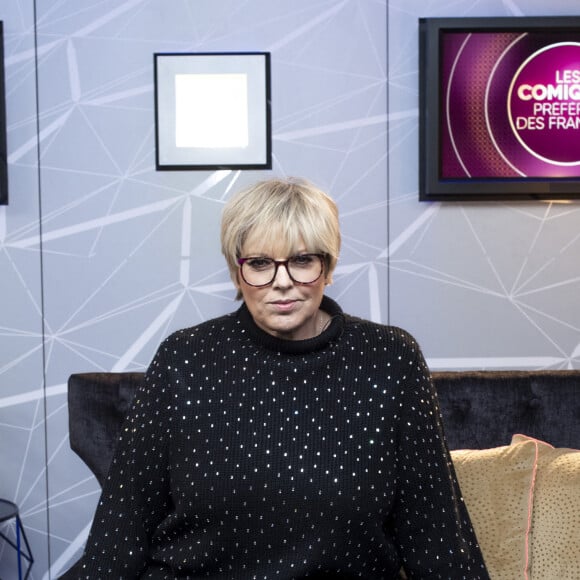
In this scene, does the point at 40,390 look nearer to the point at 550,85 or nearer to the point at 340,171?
the point at 340,171

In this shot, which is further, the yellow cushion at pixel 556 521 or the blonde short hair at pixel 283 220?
the yellow cushion at pixel 556 521

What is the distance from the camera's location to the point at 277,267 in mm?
1558

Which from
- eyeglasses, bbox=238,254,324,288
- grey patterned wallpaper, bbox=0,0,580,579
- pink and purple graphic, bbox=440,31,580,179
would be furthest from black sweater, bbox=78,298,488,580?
pink and purple graphic, bbox=440,31,580,179

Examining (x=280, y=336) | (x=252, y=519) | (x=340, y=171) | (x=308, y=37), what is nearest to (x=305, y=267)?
(x=280, y=336)

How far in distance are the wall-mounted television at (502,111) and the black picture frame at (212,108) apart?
0.49m

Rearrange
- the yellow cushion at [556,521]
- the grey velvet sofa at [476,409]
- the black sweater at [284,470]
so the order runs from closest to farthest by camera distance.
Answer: the black sweater at [284,470]
the yellow cushion at [556,521]
the grey velvet sofa at [476,409]

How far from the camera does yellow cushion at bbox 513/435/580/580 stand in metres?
1.85

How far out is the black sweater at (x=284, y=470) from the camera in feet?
4.96

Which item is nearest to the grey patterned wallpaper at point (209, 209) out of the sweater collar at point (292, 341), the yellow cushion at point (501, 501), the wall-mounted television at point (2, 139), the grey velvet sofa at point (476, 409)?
the wall-mounted television at point (2, 139)

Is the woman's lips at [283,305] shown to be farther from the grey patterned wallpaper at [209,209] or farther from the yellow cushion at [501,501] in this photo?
the grey patterned wallpaper at [209,209]

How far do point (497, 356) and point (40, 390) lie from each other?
55.7 inches

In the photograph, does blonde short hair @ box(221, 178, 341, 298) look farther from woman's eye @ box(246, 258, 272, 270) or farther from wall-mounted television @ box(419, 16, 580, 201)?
wall-mounted television @ box(419, 16, 580, 201)

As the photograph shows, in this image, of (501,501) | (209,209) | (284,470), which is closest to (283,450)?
(284,470)

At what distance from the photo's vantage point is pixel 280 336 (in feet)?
5.36
